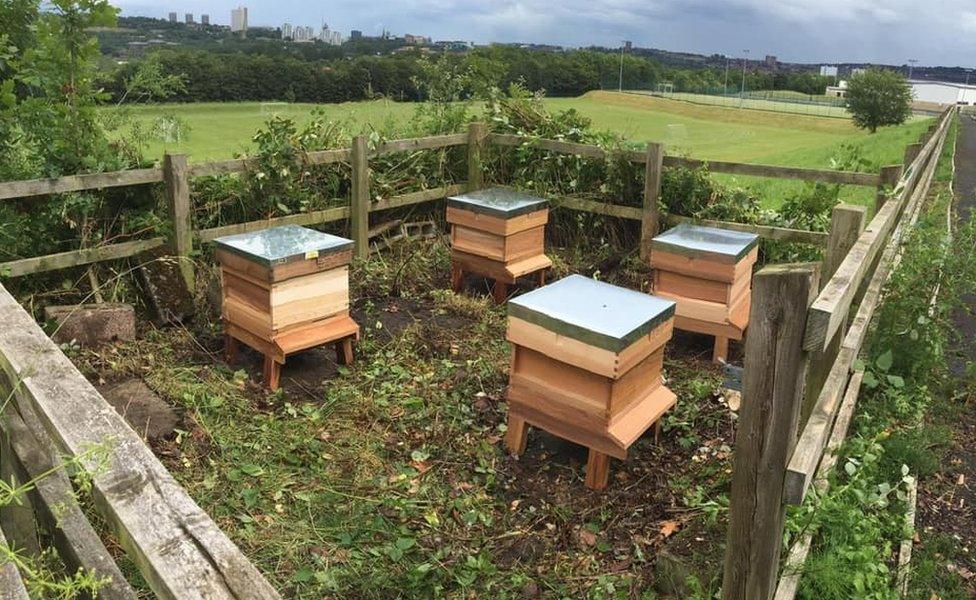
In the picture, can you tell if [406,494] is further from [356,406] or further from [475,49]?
[475,49]

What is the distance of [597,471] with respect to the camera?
14.8 ft

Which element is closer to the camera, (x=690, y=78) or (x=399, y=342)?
(x=399, y=342)

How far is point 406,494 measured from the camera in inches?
175

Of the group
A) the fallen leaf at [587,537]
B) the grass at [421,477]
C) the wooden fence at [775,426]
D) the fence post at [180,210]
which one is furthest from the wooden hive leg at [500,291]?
the wooden fence at [775,426]

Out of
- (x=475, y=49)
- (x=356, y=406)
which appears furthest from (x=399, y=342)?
(x=475, y=49)

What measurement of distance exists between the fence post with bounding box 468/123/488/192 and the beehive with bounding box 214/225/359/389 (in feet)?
11.8

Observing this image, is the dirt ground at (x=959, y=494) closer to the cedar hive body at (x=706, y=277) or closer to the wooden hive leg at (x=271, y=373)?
the cedar hive body at (x=706, y=277)

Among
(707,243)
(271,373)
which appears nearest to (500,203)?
(707,243)

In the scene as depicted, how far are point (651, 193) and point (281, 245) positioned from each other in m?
4.17

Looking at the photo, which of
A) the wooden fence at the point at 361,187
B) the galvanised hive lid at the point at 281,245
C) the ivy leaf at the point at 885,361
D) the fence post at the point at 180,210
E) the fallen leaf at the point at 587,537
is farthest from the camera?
the fence post at the point at 180,210

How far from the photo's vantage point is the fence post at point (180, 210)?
6.33 m

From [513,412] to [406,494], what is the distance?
2.79 ft

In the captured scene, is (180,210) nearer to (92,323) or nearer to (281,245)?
(92,323)

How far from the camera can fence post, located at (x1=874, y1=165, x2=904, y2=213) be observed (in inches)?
266
